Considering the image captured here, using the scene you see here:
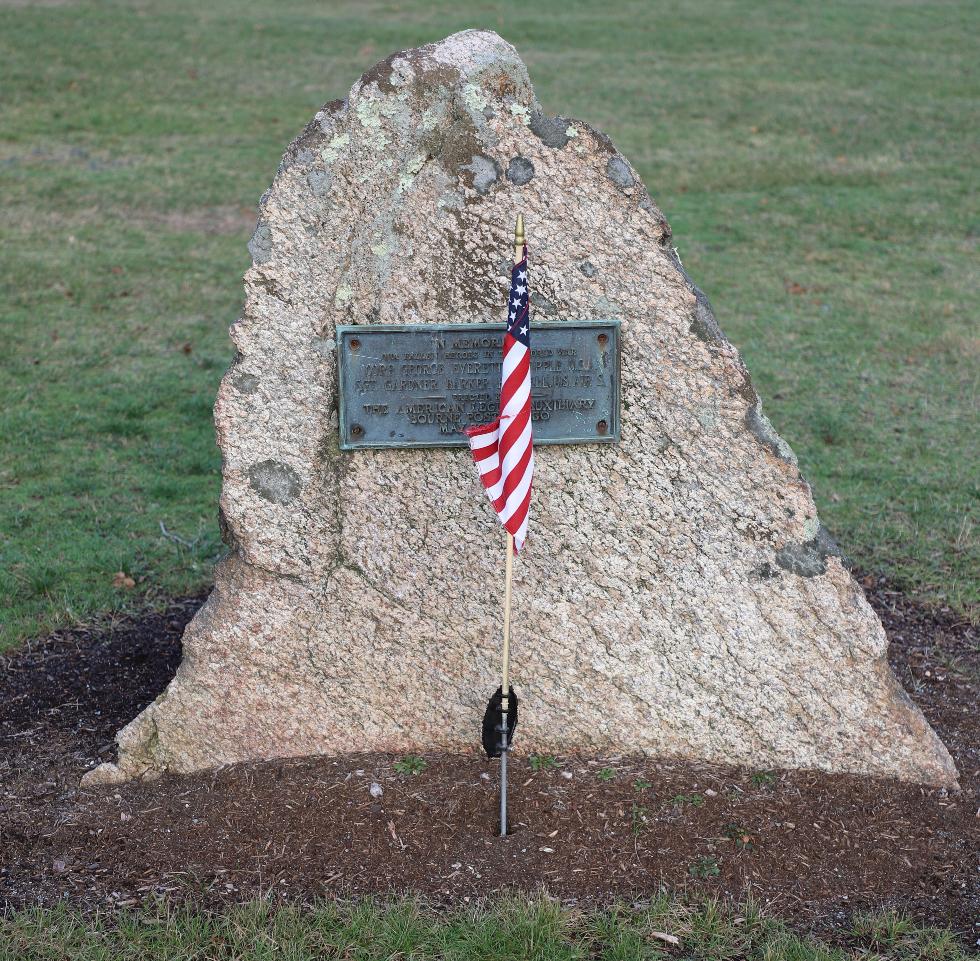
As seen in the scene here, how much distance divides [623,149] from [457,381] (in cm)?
1127

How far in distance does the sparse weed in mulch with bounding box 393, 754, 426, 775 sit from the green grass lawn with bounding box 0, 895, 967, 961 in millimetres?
659

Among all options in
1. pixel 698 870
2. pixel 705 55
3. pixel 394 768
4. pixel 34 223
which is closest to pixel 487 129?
pixel 394 768

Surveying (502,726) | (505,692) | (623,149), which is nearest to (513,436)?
(505,692)

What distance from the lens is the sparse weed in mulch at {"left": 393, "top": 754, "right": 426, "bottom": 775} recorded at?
15.3ft

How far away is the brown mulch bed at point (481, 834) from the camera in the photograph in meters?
4.19

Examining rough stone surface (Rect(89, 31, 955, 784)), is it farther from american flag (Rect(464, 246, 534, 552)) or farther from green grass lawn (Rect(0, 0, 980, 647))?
green grass lawn (Rect(0, 0, 980, 647))

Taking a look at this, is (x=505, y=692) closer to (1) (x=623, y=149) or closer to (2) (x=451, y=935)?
(2) (x=451, y=935)

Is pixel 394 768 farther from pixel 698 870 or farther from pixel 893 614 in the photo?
pixel 893 614

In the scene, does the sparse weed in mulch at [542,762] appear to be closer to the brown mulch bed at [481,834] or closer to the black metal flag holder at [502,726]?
the brown mulch bed at [481,834]

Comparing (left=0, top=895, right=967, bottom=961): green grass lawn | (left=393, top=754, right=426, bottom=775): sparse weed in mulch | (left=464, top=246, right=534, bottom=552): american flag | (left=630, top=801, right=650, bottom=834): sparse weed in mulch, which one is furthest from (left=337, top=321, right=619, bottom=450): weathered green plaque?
(left=0, top=895, right=967, bottom=961): green grass lawn

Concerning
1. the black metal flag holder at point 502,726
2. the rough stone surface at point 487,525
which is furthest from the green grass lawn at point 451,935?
the rough stone surface at point 487,525

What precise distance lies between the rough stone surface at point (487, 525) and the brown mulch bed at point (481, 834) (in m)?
0.13

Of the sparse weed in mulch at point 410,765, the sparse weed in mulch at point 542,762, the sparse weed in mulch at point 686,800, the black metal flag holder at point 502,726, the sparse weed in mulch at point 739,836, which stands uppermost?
the black metal flag holder at point 502,726

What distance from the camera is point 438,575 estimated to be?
15.0 feet
